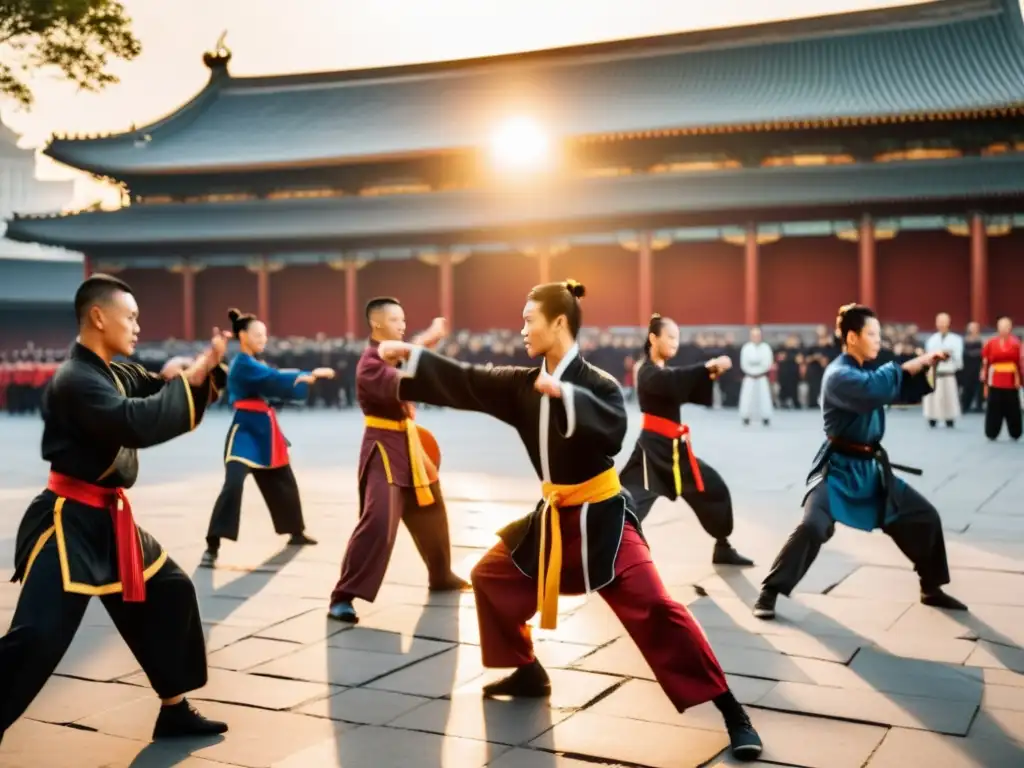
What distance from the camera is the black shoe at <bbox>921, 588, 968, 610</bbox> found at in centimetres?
481

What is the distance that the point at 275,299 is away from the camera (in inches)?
1072

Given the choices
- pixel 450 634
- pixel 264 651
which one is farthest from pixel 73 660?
pixel 450 634

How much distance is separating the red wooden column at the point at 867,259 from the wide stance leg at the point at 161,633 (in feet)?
64.5

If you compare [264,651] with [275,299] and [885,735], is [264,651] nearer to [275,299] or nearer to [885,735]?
[885,735]

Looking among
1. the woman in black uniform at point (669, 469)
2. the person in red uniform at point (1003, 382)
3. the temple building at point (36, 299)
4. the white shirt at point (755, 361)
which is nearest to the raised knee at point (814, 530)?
the woman in black uniform at point (669, 469)

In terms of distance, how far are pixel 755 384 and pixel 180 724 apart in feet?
43.9

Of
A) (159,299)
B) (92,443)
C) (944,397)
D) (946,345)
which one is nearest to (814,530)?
(92,443)

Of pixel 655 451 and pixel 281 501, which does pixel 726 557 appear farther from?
pixel 281 501

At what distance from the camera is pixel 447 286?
979 inches

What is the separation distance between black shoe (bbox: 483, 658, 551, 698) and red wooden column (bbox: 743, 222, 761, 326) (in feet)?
61.6

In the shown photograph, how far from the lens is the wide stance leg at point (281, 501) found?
656 centimetres

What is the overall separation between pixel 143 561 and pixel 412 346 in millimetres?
1093

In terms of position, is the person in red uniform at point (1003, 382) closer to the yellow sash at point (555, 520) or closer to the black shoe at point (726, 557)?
the black shoe at point (726, 557)

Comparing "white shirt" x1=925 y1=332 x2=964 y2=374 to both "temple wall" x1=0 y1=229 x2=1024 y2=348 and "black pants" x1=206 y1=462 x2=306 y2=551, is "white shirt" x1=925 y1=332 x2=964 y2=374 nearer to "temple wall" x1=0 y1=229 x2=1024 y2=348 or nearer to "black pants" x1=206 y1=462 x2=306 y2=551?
"temple wall" x1=0 y1=229 x2=1024 y2=348
